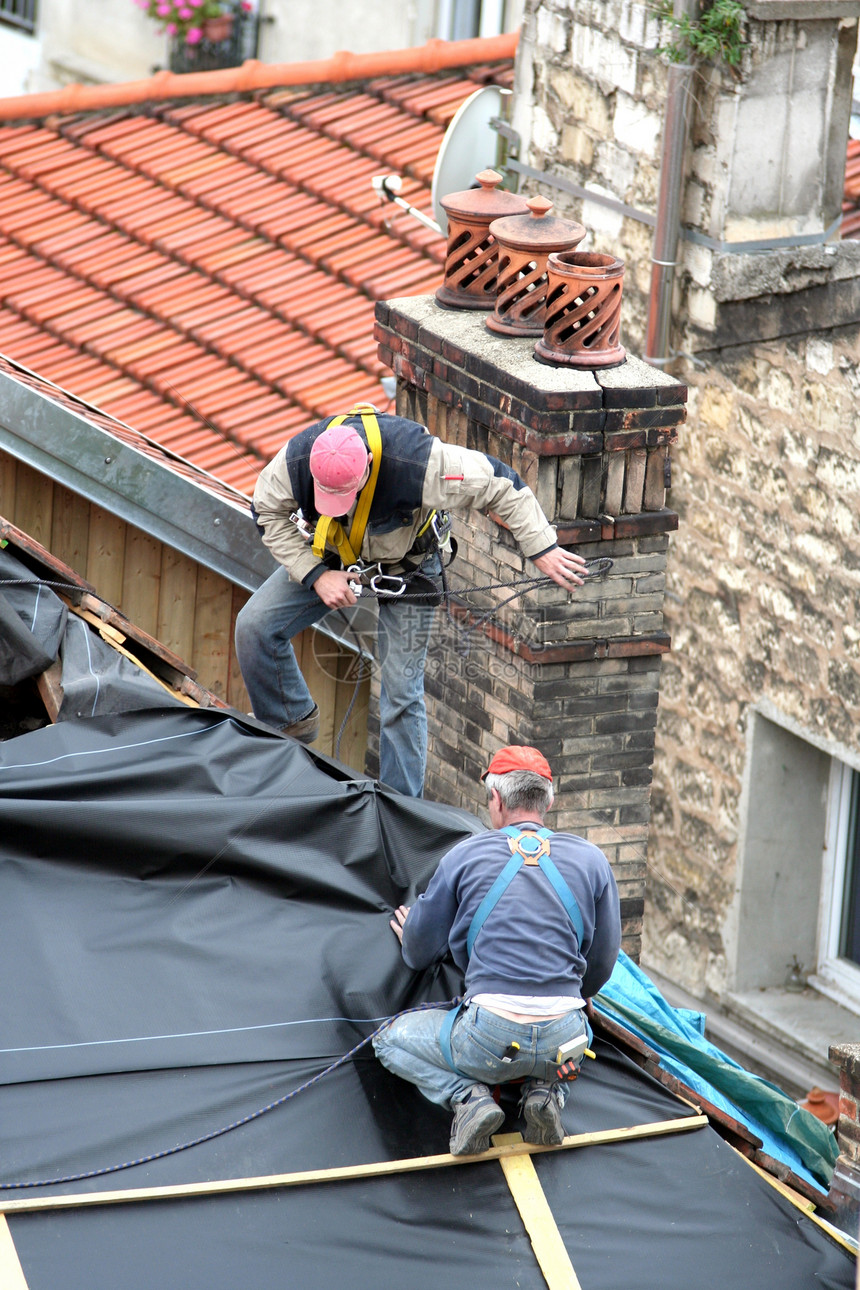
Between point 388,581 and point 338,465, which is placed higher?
point 338,465

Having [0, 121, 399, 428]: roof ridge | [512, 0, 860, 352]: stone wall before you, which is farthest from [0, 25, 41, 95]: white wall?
[512, 0, 860, 352]: stone wall

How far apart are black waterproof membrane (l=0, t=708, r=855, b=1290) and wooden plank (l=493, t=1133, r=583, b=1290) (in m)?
0.03

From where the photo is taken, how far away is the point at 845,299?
8273 millimetres

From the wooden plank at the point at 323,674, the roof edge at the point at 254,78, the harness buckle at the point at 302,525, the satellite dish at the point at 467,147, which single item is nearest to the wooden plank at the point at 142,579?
the wooden plank at the point at 323,674

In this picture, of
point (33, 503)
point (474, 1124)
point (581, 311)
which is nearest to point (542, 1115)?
point (474, 1124)

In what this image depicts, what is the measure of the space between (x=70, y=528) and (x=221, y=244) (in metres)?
3.11

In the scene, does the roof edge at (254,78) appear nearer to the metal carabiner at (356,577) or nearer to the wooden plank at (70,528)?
the wooden plank at (70,528)

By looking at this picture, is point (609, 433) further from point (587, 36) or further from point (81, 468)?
point (587, 36)

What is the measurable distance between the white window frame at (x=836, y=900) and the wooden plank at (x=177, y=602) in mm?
3347

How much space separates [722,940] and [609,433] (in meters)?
4.15

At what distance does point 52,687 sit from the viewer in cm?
609

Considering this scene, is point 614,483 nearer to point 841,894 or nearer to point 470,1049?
point 470,1049

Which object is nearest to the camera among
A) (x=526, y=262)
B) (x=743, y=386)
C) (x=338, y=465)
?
(x=338, y=465)

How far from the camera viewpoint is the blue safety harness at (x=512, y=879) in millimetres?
4805
